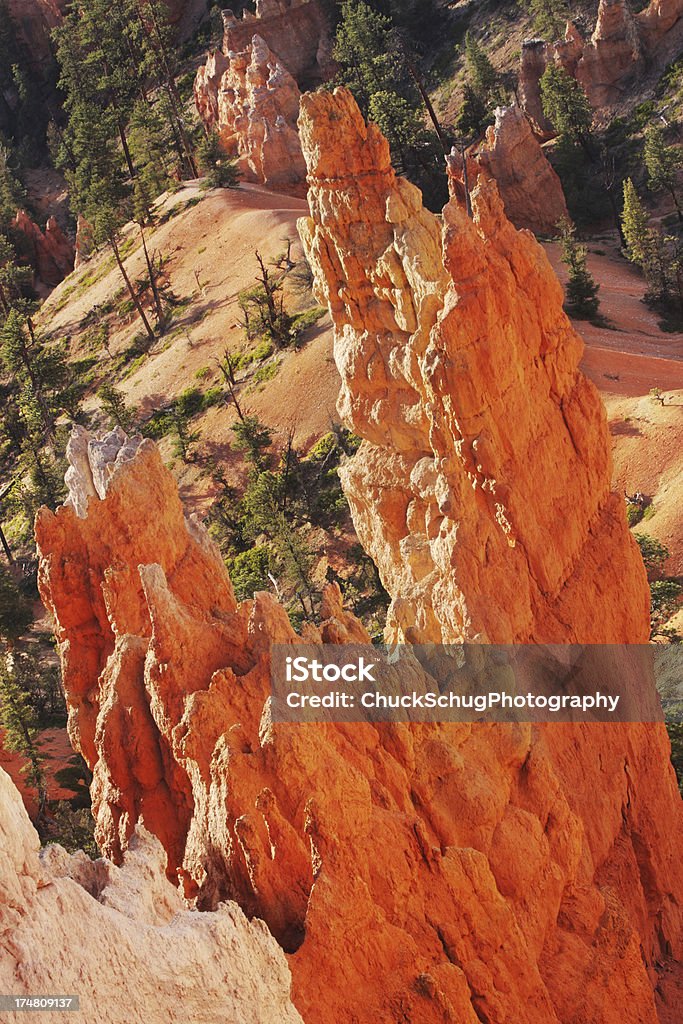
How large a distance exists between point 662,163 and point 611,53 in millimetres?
17577

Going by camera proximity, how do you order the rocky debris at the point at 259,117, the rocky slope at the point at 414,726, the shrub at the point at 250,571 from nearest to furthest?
the rocky slope at the point at 414,726
the shrub at the point at 250,571
the rocky debris at the point at 259,117

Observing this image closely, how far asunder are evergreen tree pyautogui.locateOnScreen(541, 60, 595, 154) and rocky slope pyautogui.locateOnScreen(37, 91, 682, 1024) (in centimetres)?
5613

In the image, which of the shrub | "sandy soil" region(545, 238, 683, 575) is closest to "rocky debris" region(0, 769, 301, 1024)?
the shrub

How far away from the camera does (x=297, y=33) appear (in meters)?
99.6

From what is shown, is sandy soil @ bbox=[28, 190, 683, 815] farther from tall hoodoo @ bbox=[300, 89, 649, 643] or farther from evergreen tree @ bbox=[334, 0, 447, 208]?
tall hoodoo @ bbox=[300, 89, 649, 643]

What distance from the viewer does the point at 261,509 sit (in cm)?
4466

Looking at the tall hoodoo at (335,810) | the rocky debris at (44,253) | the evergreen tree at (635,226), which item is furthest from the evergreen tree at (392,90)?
the tall hoodoo at (335,810)

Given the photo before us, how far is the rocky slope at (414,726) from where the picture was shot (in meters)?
11.5

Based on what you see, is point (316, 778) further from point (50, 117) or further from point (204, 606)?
point (50, 117)

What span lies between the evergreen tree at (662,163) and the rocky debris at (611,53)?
478 inches

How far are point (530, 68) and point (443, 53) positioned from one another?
1880cm

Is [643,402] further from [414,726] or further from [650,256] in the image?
[414,726]

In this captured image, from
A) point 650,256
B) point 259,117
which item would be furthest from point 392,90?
point 650,256

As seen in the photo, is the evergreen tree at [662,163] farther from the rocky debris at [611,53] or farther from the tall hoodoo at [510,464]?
the tall hoodoo at [510,464]
